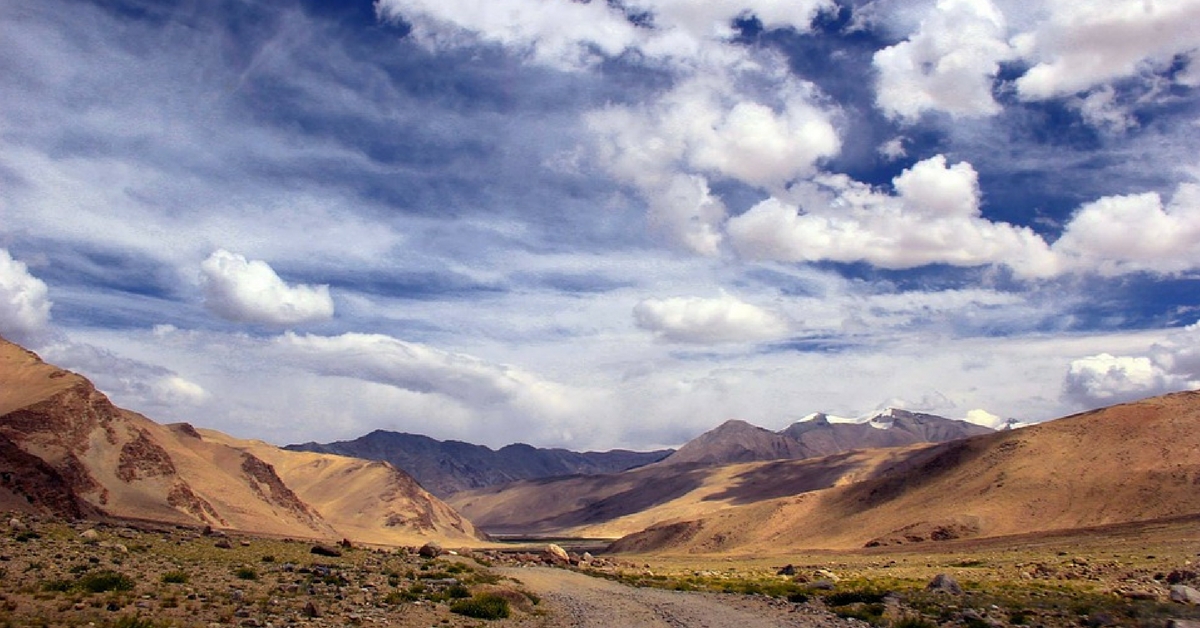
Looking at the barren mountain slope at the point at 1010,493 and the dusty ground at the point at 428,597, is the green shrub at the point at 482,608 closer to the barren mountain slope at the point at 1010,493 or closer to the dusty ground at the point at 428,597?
the dusty ground at the point at 428,597

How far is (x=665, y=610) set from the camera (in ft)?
95.2

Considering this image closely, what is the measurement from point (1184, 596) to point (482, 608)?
27752 mm

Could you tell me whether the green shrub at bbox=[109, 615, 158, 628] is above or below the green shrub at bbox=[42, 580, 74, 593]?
above

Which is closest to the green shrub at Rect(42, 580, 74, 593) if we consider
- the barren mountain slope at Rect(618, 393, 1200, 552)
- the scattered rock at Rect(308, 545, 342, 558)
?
the scattered rock at Rect(308, 545, 342, 558)

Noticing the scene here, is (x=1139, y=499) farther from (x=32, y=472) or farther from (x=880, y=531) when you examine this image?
(x=32, y=472)

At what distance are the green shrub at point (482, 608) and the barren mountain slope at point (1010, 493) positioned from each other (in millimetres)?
99206

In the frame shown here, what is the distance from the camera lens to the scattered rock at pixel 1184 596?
30.0 m

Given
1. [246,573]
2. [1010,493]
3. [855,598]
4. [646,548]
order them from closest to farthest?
[246,573], [855,598], [1010,493], [646,548]

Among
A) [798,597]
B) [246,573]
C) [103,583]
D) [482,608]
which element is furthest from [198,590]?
[798,597]

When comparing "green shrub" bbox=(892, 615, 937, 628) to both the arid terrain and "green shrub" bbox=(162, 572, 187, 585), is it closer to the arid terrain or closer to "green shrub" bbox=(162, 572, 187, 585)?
the arid terrain

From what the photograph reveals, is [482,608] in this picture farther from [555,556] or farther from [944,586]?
[555,556]

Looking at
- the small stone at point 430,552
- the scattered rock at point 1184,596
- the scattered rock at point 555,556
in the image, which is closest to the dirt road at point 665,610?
the scattered rock at point 1184,596

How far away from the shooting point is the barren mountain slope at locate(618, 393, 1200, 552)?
104438mm

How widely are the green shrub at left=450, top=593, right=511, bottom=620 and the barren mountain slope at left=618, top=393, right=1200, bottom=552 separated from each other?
9921 cm
